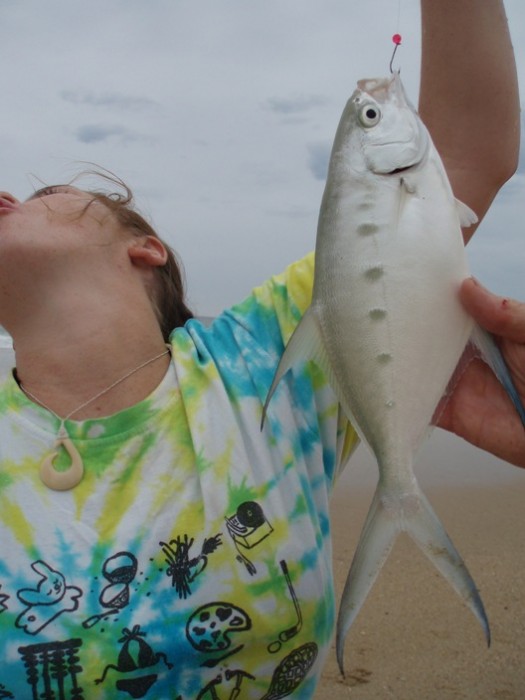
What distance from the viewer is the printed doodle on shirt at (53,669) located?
169 centimetres

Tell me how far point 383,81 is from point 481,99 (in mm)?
372

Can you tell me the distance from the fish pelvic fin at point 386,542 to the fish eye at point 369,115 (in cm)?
78

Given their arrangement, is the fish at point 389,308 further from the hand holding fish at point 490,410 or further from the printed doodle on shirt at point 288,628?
the printed doodle on shirt at point 288,628

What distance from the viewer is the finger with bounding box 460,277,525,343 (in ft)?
4.98

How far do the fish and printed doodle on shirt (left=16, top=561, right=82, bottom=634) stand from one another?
2.21 ft

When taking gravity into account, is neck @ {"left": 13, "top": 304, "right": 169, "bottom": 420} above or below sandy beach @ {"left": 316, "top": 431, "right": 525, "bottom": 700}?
above

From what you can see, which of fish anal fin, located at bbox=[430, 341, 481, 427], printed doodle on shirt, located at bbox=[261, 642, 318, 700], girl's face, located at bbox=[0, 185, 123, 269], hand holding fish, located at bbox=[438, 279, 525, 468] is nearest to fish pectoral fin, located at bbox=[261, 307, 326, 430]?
fish anal fin, located at bbox=[430, 341, 481, 427]

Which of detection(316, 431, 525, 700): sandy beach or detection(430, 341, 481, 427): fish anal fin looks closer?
detection(430, 341, 481, 427): fish anal fin

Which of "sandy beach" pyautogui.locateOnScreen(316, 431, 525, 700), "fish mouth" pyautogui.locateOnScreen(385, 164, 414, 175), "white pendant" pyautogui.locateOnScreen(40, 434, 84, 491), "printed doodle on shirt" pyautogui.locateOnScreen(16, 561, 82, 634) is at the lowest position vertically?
"sandy beach" pyautogui.locateOnScreen(316, 431, 525, 700)

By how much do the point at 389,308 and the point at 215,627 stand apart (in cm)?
86

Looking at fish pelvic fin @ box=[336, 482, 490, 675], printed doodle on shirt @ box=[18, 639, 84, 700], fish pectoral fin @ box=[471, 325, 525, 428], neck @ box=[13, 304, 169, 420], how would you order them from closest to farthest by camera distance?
Result: fish pelvic fin @ box=[336, 482, 490, 675] → fish pectoral fin @ box=[471, 325, 525, 428] → printed doodle on shirt @ box=[18, 639, 84, 700] → neck @ box=[13, 304, 169, 420]

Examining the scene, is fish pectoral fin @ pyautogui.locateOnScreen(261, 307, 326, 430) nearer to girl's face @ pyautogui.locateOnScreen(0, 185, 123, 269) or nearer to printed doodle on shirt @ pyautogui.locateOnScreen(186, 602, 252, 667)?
printed doodle on shirt @ pyautogui.locateOnScreen(186, 602, 252, 667)

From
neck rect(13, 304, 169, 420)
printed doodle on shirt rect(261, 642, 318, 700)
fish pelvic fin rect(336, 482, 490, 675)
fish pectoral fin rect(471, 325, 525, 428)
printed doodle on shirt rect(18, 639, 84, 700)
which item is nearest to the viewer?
fish pelvic fin rect(336, 482, 490, 675)

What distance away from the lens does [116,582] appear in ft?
5.80
